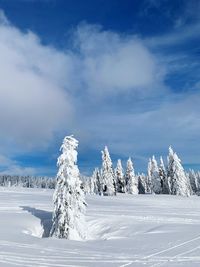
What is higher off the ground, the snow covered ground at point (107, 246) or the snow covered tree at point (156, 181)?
the snow covered tree at point (156, 181)

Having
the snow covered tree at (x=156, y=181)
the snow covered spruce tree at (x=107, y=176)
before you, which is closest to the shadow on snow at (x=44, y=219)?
the snow covered spruce tree at (x=107, y=176)

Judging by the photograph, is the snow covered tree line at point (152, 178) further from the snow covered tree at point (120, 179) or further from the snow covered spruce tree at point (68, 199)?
the snow covered spruce tree at point (68, 199)

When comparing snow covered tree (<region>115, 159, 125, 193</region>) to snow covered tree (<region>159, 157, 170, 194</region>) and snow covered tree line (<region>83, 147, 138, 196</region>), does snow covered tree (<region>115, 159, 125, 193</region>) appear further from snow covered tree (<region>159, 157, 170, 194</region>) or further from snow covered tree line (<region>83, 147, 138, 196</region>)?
snow covered tree (<region>159, 157, 170, 194</region>)

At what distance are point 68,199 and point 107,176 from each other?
54125mm

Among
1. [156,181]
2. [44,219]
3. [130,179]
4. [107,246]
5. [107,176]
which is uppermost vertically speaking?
[130,179]

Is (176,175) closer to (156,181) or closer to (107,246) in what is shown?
(156,181)

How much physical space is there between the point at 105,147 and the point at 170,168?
16617mm

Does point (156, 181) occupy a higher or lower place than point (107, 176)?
higher

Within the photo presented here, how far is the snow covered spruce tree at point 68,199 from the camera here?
26719 mm

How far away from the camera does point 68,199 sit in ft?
90.8

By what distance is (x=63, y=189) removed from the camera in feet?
92.2

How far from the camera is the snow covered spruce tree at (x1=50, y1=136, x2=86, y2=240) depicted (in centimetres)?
2672

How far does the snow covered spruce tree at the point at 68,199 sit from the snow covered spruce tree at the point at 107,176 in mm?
52166

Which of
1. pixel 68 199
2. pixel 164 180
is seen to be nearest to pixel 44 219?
pixel 68 199
